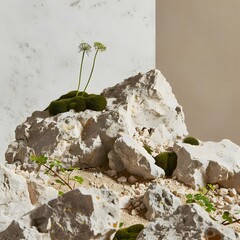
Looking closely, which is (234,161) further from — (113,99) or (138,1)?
(138,1)

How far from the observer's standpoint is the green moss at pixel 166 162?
325cm

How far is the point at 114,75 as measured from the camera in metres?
6.32

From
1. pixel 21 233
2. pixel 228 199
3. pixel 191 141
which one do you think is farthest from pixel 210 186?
pixel 21 233

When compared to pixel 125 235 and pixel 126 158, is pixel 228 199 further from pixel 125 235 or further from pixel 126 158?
pixel 125 235

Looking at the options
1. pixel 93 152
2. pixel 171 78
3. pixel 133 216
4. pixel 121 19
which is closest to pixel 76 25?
pixel 121 19

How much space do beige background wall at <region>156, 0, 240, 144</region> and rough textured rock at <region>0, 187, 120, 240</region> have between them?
634 centimetres

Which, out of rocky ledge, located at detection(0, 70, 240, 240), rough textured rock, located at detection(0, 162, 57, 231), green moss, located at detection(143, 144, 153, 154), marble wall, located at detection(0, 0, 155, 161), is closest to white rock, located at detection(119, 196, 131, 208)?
rocky ledge, located at detection(0, 70, 240, 240)

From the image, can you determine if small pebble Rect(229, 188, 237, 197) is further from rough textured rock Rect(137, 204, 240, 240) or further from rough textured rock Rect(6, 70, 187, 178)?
rough textured rock Rect(137, 204, 240, 240)

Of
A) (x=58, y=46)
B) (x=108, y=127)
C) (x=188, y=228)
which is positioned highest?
(x=58, y=46)

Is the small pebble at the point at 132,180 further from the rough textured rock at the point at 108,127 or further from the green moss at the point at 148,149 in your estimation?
the green moss at the point at 148,149

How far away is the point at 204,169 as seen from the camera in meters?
3.16

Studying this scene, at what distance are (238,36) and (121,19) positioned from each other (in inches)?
88.0

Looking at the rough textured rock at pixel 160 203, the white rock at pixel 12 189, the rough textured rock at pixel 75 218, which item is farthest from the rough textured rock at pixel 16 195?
the rough textured rock at pixel 160 203

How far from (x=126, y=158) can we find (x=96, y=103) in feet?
1.46
